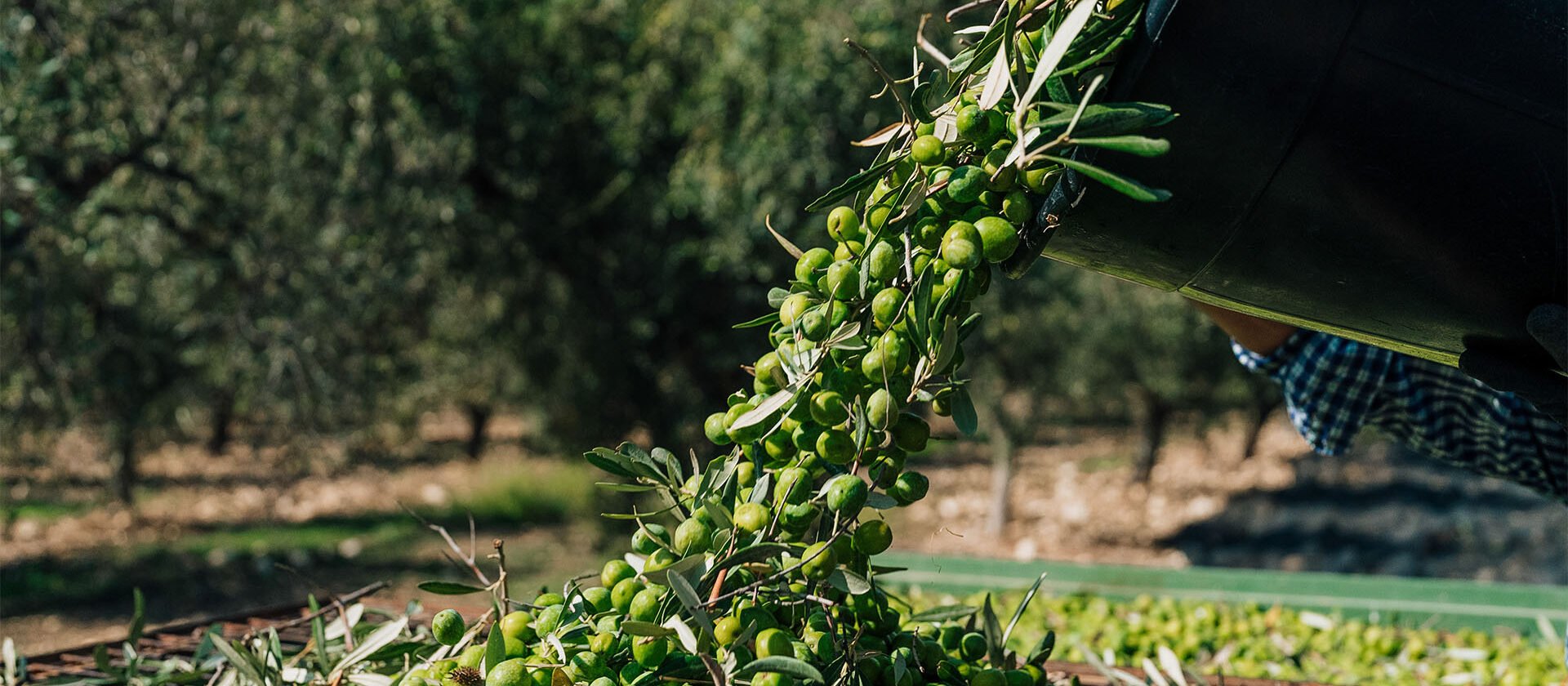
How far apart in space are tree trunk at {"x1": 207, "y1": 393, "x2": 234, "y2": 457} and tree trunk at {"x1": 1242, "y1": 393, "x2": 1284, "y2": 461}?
11.9 metres

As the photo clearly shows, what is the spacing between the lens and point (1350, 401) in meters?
2.44

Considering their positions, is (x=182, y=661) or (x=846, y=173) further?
(x=846, y=173)

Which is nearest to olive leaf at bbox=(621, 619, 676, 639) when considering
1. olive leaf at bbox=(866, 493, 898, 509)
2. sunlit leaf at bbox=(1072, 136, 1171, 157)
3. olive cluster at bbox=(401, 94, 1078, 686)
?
olive cluster at bbox=(401, 94, 1078, 686)

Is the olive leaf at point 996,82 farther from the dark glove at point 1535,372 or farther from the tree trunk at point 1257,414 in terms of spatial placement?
the tree trunk at point 1257,414

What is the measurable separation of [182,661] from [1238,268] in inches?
60.0

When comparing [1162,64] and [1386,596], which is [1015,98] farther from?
[1386,596]

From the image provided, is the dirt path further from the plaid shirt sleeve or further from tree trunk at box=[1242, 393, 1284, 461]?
the plaid shirt sleeve

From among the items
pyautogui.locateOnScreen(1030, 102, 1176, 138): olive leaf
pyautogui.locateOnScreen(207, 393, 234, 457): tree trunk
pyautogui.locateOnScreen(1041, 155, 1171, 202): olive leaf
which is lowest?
pyautogui.locateOnScreen(1041, 155, 1171, 202): olive leaf

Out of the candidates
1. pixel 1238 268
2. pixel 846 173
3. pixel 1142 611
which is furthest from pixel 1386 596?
pixel 846 173

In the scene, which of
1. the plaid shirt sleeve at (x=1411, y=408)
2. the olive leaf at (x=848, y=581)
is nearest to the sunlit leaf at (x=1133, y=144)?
the olive leaf at (x=848, y=581)

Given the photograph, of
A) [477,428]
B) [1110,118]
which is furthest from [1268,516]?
[1110,118]

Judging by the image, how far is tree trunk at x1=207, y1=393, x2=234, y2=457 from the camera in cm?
1352

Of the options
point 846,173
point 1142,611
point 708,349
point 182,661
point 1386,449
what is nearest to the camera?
point 182,661

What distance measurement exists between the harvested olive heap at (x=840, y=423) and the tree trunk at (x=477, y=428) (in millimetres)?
14806
